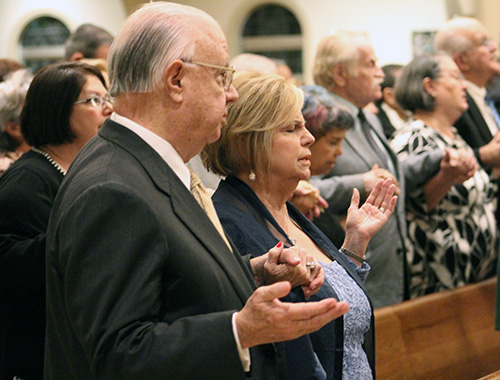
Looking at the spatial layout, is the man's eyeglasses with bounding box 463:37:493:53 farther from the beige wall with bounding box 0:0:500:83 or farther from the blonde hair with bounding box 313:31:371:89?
the beige wall with bounding box 0:0:500:83

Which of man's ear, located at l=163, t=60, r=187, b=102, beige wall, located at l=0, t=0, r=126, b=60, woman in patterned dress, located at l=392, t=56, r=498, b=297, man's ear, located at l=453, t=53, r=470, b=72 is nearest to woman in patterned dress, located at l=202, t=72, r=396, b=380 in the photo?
man's ear, located at l=163, t=60, r=187, b=102

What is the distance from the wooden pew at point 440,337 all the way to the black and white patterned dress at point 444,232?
158 mm

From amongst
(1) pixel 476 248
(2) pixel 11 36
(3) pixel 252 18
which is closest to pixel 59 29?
(2) pixel 11 36

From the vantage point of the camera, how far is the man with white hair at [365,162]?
10.9 feet

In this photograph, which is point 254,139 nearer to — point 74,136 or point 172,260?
point 74,136

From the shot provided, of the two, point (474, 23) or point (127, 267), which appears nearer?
point (127, 267)

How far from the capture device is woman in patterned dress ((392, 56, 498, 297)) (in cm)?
376

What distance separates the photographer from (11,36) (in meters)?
11.6

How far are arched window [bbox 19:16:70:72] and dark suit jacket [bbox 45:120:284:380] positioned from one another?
10908mm

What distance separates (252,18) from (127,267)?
1099cm

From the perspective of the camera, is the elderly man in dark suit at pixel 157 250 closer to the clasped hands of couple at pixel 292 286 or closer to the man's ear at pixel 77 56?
the clasped hands of couple at pixel 292 286

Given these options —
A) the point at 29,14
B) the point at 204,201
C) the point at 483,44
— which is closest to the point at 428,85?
the point at 483,44

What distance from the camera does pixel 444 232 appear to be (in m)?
3.79

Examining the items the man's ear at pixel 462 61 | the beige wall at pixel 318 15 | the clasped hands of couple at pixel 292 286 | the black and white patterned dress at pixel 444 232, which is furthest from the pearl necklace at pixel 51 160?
the beige wall at pixel 318 15
